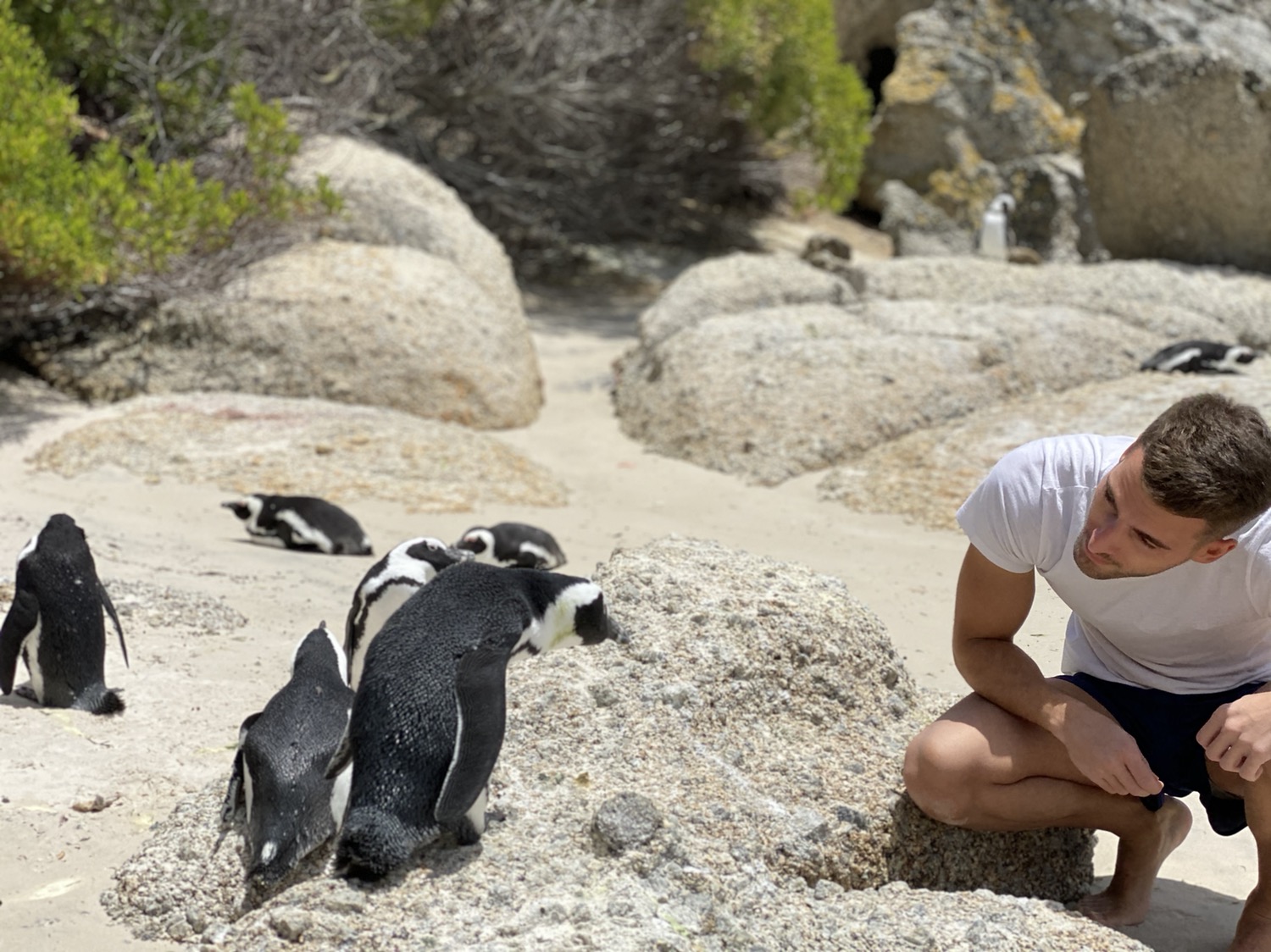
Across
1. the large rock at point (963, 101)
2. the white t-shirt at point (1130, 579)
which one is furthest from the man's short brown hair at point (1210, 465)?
the large rock at point (963, 101)

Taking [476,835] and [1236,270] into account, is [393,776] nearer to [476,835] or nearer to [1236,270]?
[476,835]

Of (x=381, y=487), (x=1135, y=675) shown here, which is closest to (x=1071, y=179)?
(x=381, y=487)

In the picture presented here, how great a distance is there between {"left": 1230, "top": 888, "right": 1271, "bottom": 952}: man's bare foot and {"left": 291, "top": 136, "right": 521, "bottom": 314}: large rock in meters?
6.74

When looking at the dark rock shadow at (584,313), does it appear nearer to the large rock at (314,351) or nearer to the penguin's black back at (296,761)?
the large rock at (314,351)

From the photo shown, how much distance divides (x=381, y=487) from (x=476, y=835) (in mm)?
4040

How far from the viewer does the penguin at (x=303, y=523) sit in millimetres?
5340

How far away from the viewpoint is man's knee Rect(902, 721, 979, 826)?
267 cm

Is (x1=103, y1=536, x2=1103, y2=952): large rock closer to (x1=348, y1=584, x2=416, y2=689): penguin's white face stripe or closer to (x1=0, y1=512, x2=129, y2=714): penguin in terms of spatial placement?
(x1=348, y1=584, x2=416, y2=689): penguin's white face stripe

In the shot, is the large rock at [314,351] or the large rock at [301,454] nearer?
the large rock at [301,454]

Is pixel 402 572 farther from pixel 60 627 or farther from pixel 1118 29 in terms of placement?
pixel 1118 29

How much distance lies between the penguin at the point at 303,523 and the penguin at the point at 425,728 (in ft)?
9.69

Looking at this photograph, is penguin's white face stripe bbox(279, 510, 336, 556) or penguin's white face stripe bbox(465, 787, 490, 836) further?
penguin's white face stripe bbox(279, 510, 336, 556)

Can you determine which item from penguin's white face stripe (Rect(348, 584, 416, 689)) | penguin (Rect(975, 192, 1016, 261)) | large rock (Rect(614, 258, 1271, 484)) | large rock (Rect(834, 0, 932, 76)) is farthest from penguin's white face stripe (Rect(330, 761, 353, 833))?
large rock (Rect(834, 0, 932, 76))

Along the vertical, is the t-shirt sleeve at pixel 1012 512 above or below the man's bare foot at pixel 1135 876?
above
